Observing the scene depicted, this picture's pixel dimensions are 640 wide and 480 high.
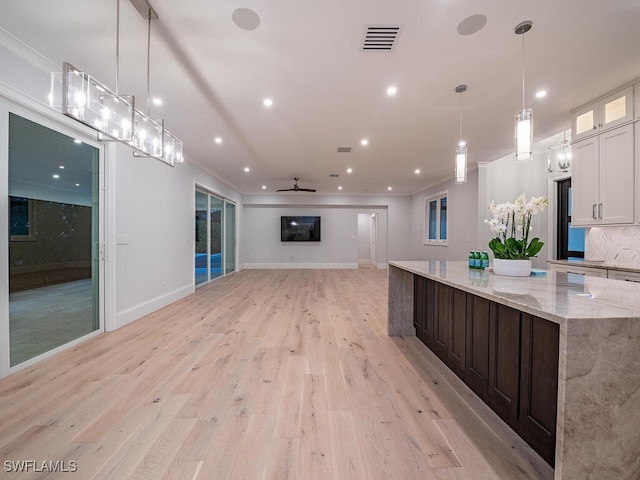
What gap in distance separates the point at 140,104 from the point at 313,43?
7.89 feet

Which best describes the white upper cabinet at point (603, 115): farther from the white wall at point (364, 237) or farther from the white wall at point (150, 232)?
the white wall at point (364, 237)

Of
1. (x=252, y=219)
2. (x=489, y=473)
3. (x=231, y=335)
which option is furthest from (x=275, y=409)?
(x=252, y=219)

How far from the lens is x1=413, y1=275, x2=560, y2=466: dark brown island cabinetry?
1.40 metres

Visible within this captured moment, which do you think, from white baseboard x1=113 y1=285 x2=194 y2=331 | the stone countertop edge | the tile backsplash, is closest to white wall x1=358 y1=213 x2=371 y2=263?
white baseboard x1=113 y1=285 x2=194 y2=331

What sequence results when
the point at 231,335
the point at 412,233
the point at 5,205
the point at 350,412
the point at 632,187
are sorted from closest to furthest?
1. the point at 350,412
2. the point at 5,205
3. the point at 632,187
4. the point at 231,335
5. the point at 412,233

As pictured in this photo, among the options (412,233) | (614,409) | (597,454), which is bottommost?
(597,454)

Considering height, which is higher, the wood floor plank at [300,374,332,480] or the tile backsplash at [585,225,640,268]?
the tile backsplash at [585,225,640,268]

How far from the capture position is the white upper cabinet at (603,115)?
2.95 meters

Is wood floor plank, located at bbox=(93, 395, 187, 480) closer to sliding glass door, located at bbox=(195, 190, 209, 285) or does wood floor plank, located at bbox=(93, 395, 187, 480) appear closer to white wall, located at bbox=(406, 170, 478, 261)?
sliding glass door, located at bbox=(195, 190, 209, 285)

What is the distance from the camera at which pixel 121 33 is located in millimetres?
2178

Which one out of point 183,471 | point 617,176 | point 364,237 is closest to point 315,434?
point 183,471

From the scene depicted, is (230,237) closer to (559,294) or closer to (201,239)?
(201,239)

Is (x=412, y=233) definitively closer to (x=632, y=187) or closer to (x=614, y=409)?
(x=632, y=187)

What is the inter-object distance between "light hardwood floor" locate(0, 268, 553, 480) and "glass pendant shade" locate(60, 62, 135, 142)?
6.21 feet
